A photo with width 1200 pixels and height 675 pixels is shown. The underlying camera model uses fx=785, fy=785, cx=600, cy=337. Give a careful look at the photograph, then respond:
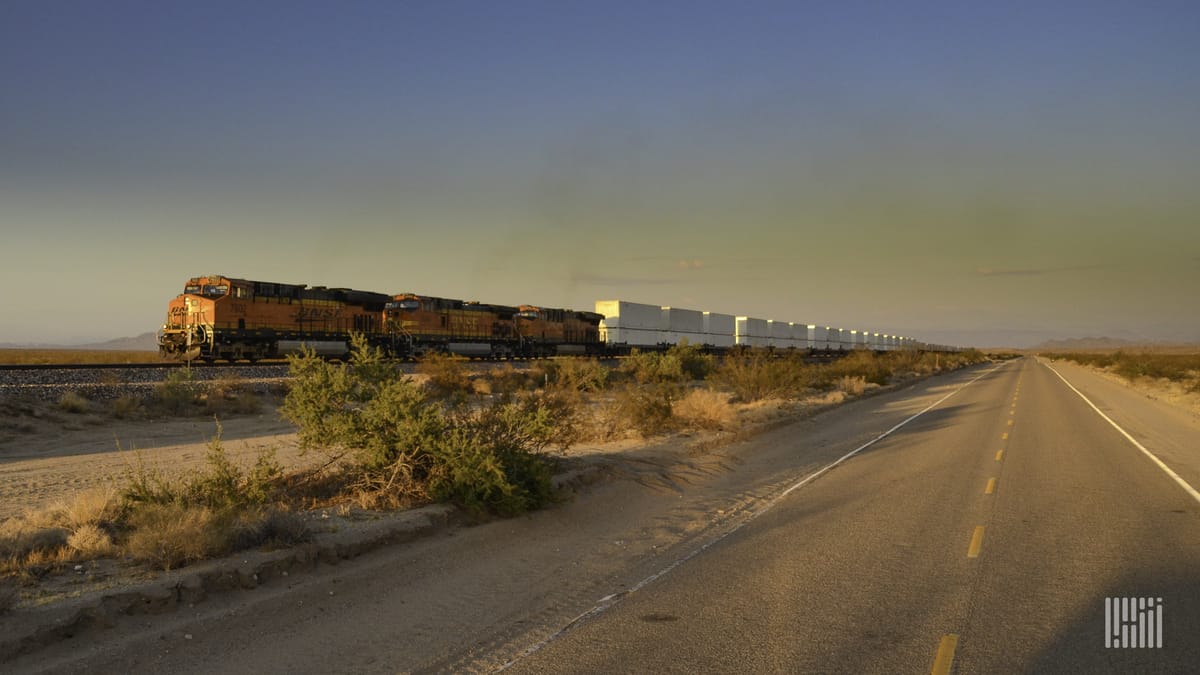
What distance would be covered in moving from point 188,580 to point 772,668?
4876 mm

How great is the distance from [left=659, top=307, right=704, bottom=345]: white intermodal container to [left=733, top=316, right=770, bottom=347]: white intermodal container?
6.37 meters

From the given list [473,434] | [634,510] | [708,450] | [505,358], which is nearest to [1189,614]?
[634,510]

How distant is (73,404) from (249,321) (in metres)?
14.7

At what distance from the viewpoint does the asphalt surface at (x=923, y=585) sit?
5352 mm

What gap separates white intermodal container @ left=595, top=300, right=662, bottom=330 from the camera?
5978 centimetres

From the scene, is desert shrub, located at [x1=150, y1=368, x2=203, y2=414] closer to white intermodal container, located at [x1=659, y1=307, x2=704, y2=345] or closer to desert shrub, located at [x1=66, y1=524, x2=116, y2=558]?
desert shrub, located at [x1=66, y1=524, x2=116, y2=558]

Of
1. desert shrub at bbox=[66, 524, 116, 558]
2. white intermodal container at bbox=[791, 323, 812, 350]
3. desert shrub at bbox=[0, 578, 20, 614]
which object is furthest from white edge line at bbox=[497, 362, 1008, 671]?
white intermodal container at bbox=[791, 323, 812, 350]

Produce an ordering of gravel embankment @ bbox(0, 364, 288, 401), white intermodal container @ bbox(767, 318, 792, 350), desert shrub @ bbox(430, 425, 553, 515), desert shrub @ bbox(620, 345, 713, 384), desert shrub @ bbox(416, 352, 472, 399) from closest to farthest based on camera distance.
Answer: desert shrub @ bbox(430, 425, 553, 515)
gravel embankment @ bbox(0, 364, 288, 401)
desert shrub @ bbox(416, 352, 472, 399)
desert shrub @ bbox(620, 345, 713, 384)
white intermodal container @ bbox(767, 318, 792, 350)

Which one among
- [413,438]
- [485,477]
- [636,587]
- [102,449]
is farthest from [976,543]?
[102,449]

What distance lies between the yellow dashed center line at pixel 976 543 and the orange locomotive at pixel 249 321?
2626cm

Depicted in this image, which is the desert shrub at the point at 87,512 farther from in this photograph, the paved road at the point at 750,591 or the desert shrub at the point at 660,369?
the desert shrub at the point at 660,369

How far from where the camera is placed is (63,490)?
11.3 metres

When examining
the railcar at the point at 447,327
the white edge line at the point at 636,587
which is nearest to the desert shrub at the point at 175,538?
the white edge line at the point at 636,587

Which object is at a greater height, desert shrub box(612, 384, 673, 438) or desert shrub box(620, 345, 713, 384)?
desert shrub box(620, 345, 713, 384)
